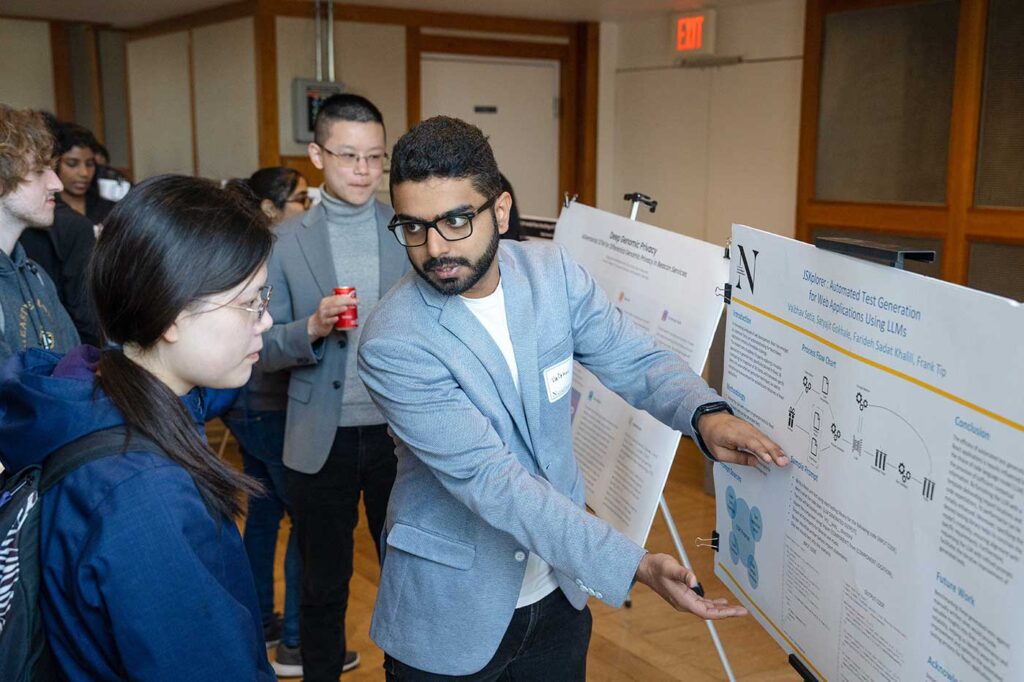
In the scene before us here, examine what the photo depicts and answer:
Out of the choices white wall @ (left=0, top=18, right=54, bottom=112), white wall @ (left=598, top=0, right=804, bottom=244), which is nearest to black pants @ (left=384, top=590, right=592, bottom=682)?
white wall @ (left=598, top=0, right=804, bottom=244)

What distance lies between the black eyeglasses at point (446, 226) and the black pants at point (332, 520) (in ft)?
3.60

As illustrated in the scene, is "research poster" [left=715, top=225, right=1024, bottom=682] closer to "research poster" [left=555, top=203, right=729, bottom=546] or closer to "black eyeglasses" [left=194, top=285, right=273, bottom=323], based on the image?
"research poster" [left=555, top=203, right=729, bottom=546]

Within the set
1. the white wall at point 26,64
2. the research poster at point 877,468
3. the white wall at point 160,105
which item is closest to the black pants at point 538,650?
the research poster at point 877,468

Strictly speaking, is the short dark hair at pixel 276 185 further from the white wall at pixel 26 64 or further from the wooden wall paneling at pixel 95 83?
the wooden wall paneling at pixel 95 83

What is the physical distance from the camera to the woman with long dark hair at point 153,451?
3.67 ft

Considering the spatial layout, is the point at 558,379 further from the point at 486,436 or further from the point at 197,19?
the point at 197,19

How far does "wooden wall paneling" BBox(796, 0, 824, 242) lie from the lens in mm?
5590

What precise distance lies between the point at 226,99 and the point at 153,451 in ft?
20.0

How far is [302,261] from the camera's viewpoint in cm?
264

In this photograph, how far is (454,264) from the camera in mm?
1646

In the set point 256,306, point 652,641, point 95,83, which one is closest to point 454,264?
point 256,306

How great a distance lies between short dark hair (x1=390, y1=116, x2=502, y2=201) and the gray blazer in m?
1.02

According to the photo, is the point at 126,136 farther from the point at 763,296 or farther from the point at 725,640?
the point at 763,296

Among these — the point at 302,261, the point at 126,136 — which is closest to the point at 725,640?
the point at 302,261
